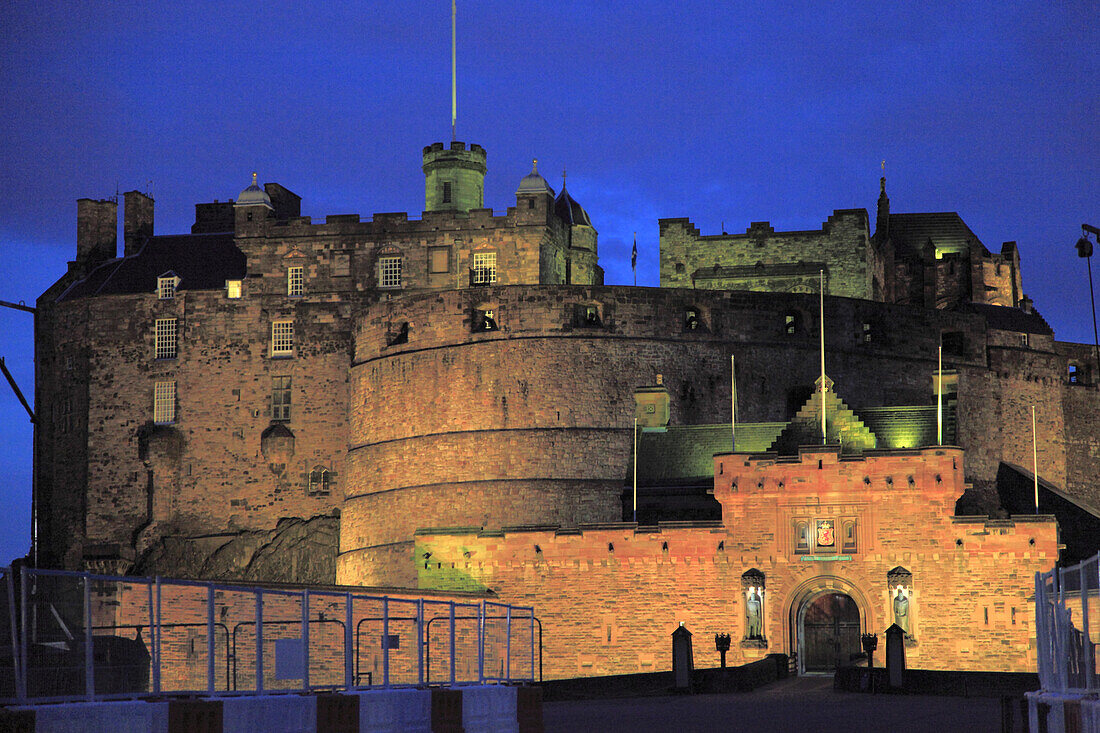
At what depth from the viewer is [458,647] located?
24.3m

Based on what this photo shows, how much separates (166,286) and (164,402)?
4.60 metres

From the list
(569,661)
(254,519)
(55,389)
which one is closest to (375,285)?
(254,519)

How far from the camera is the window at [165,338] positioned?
60.7 metres

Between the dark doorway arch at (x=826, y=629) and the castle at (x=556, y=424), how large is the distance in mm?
82

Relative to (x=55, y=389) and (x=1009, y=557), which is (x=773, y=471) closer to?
(x=1009, y=557)

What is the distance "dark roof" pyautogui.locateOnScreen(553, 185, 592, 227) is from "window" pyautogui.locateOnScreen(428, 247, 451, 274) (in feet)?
33.8

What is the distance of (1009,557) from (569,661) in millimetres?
11342

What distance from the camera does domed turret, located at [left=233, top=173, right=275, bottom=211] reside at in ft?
202

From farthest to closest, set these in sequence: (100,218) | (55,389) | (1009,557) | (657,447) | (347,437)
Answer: (100,218)
(55,389)
(347,437)
(657,447)
(1009,557)

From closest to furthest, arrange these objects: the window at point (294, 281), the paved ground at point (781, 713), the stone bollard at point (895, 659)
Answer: the paved ground at point (781, 713) < the stone bollard at point (895, 659) < the window at point (294, 281)

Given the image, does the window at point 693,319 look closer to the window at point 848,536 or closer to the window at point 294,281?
the window at point 848,536

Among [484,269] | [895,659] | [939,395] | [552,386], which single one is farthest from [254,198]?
[895,659]

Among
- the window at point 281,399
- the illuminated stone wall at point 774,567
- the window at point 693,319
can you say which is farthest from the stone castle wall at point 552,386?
the illuminated stone wall at point 774,567

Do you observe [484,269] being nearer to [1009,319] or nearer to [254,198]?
[254,198]
